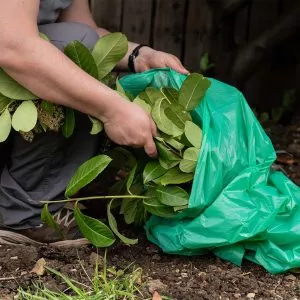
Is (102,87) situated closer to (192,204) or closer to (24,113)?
(24,113)

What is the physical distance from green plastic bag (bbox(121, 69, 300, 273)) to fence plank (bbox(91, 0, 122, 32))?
1554mm

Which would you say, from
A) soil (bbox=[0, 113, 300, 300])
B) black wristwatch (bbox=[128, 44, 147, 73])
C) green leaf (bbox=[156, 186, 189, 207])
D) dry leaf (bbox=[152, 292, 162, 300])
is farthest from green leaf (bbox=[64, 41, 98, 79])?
dry leaf (bbox=[152, 292, 162, 300])

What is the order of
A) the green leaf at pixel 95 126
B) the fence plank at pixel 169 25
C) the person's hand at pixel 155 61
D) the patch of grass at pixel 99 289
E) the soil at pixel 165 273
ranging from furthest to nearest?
the fence plank at pixel 169 25
the person's hand at pixel 155 61
the green leaf at pixel 95 126
the soil at pixel 165 273
the patch of grass at pixel 99 289

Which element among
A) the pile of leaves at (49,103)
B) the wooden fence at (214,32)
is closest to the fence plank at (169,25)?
the wooden fence at (214,32)

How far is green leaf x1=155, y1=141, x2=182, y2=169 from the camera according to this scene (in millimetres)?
2232

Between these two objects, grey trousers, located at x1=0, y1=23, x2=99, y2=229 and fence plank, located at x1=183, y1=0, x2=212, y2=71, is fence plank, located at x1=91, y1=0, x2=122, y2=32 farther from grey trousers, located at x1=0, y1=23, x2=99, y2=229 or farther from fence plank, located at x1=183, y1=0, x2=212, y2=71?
grey trousers, located at x1=0, y1=23, x2=99, y2=229

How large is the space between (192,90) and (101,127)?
31 centimetres

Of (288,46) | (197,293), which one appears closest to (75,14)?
(197,293)

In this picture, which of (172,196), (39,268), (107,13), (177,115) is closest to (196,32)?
(107,13)

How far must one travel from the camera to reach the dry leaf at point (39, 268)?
217 centimetres

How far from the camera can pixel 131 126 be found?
7.09 ft

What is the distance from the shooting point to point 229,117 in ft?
7.55

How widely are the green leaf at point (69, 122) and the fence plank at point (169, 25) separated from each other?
180cm

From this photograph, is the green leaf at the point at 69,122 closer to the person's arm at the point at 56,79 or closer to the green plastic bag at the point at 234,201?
the person's arm at the point at 56,79
